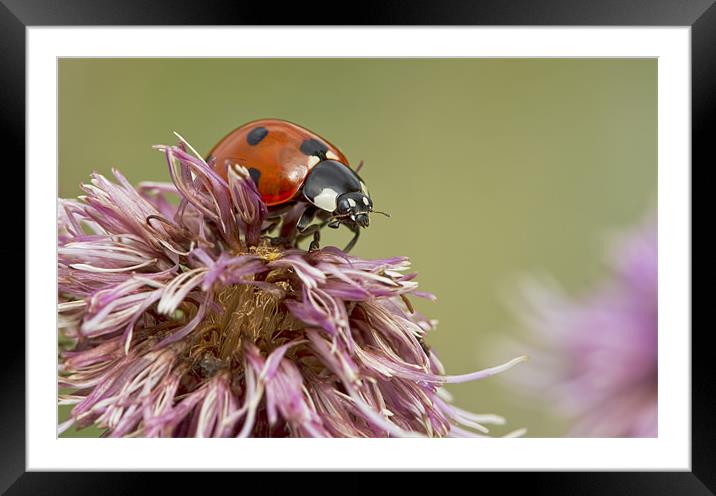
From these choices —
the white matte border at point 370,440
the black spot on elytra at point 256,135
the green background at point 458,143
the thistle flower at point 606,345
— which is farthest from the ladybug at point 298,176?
the green background at point 458,143

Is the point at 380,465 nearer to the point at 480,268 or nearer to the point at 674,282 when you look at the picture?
the point at 674,282

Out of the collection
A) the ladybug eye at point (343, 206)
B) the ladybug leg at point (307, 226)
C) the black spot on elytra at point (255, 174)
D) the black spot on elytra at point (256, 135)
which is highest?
the black spot on elytra at point (256, 135)

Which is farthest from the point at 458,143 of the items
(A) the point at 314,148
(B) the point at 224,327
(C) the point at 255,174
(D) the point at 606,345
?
(B) the point at 224,327

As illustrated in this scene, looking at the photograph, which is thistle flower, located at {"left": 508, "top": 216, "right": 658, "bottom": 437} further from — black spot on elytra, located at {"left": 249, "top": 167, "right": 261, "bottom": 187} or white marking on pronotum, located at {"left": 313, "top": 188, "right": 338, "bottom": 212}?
black spot on elytra, located at {"left": 249, "top": 167, "right": 261, "bottom": 187}

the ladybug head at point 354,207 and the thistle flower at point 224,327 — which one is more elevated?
the ladybug head at point 354,207
